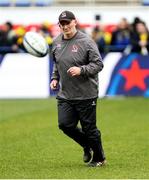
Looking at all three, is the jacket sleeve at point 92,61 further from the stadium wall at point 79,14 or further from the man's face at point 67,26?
the stadium wall at point 79,14

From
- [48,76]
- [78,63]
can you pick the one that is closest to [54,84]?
[78,63]

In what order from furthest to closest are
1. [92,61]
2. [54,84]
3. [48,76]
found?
[48,76], [54,84], [92,61]

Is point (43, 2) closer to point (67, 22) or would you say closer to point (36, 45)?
point (36, 45)

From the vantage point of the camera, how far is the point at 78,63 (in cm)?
1106

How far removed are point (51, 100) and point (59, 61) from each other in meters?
12.2

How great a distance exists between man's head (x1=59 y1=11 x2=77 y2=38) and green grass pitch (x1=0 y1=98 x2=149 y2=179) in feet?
6.21

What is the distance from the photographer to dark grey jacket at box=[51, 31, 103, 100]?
10984 mm

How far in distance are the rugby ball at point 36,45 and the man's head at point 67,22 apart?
2.90 metres

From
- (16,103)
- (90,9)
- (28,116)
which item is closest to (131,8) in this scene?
(90,9)

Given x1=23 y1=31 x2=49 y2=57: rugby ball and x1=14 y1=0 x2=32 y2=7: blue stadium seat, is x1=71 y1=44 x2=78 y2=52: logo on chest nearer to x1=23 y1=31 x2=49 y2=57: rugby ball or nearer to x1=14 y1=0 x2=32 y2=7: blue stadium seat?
x1=23 y1=31 x2=49 y2=57: rugby ball

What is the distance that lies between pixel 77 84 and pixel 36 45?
338 cm

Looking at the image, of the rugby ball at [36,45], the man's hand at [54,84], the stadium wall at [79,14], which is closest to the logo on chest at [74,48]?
the man's hand at [54,84]

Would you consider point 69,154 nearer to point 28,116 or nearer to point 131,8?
point 28,116

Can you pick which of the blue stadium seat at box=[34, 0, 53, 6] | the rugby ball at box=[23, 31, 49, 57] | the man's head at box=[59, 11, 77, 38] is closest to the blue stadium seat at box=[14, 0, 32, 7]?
the blue stadium seat at box=[34, 0, 53, 6]
